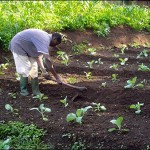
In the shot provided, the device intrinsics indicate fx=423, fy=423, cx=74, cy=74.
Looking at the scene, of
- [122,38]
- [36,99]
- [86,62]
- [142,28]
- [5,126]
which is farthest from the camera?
[142,28]

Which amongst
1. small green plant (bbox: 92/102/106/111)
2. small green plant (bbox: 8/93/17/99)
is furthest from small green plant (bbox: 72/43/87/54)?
small green plant (bbox: 92/102/106/111)

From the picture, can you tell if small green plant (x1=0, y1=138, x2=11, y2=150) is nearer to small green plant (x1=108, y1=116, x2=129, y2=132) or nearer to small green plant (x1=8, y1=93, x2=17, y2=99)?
small green plant (x1=108, y1=116, x2=129, y2=132)

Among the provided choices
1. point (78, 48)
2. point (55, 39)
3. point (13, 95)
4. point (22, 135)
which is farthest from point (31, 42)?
point (78, 48)

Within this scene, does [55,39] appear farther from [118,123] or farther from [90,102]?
[118,123]

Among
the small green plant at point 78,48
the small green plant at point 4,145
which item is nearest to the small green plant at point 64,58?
the small green plant at point 78,48

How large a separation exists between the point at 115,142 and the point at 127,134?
0.84 feet

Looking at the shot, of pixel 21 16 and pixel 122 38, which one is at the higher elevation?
pixel 21 16

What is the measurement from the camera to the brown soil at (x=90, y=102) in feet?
17.6

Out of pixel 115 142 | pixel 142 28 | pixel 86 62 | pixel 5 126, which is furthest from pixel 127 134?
pixel 142 28

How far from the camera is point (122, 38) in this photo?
13.5m

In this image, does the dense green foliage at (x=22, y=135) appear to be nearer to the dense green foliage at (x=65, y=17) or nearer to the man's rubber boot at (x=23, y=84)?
the man's rubber boot at (x=23, y=84)

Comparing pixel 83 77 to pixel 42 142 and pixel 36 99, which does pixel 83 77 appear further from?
pixel 42 142

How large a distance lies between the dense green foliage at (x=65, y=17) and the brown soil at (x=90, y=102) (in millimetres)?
878

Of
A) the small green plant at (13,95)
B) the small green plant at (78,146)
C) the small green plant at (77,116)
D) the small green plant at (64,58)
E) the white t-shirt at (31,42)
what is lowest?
the small green plant at (64,58)
